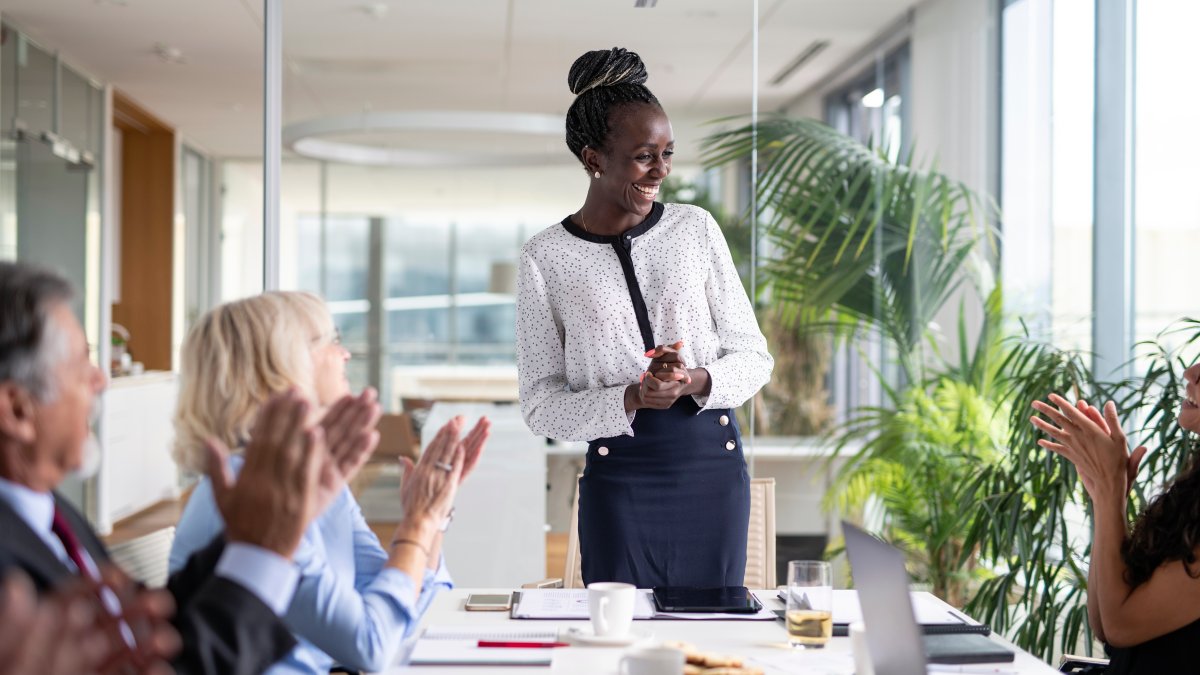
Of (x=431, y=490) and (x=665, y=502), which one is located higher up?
(x=431, y=490)

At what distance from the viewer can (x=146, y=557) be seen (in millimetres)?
→ 1959

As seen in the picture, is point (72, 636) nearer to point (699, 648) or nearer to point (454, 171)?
point (699, 648)

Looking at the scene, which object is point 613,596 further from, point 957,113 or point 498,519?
point 957,113

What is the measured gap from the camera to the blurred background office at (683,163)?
13.2 feet

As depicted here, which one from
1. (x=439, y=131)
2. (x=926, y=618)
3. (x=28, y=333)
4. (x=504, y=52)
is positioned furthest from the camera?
(x=439, y=131)

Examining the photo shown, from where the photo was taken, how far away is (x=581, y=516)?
2697 mm

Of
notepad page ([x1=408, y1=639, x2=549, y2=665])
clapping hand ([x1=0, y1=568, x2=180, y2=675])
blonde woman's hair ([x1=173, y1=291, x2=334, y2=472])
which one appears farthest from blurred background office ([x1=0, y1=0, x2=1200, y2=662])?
clapping hand ([x1=0, y1=568, x2=180, y2=675])

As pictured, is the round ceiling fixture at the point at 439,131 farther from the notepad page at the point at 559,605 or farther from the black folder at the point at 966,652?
the black folder at the point at 966,652

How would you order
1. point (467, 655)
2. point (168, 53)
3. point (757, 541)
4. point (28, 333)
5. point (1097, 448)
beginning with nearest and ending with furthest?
point (28, 333)
point (467, 655)
point (1097, 448)
point (757, 541)
point (168, 53)

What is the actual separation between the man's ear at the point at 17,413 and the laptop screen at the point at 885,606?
97 cm

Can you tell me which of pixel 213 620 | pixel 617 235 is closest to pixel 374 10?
pixel 617 235

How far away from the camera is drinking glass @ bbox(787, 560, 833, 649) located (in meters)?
1.80

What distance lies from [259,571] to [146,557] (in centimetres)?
79

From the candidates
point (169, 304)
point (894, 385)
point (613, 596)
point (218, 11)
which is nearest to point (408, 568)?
point (613, 596)
